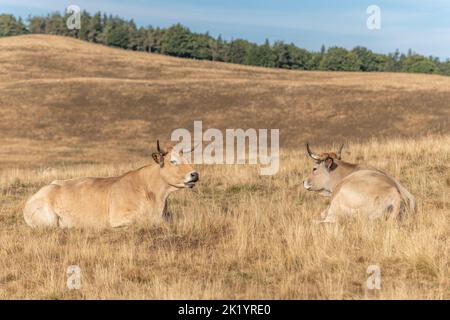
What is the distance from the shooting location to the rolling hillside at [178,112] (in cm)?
4692

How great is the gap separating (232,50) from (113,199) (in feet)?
477

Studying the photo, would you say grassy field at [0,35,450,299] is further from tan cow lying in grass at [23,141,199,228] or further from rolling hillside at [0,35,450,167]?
rolling hillside at [0,35,450,167]

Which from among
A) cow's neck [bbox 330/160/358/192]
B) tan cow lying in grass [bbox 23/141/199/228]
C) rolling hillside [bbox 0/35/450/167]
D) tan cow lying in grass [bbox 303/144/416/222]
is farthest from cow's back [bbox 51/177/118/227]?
rolling hillside [bbox 0/35/450/167]

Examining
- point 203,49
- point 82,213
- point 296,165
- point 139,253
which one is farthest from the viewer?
point 203,49

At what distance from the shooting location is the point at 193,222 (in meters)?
11.4

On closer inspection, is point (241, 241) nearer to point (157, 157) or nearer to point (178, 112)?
point (157, 157)

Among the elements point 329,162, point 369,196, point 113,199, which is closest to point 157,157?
point 113,199

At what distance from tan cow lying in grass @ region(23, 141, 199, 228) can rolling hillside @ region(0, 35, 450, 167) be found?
80.5 ft

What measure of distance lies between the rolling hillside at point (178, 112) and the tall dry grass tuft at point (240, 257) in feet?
86.6

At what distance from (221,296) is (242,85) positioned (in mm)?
60844

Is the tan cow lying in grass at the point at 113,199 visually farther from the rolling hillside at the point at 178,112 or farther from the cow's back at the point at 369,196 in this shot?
the rolling hillside at the point at 178,112

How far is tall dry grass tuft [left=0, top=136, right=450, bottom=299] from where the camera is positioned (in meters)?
7.71

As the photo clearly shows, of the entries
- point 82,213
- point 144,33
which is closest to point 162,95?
point 82,213
